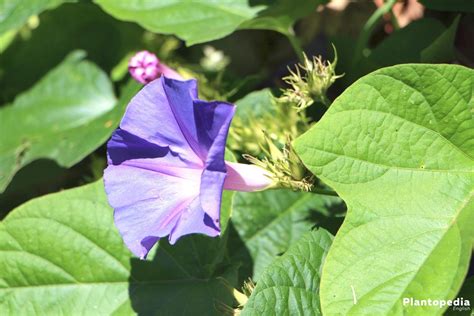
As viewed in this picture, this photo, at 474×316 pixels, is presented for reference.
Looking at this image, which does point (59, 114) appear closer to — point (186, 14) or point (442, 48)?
point (186, 14)

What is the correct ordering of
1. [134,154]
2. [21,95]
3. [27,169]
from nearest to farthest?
[134,154] < [27,169] < [21,95]

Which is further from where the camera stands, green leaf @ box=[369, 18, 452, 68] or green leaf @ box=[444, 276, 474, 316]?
green leaf @ box=[369, 18, 452, 68]

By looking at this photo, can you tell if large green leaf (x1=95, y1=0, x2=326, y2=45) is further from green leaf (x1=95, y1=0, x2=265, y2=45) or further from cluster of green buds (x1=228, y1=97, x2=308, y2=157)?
cluster of green buds (x1=228, y1=97, x2=308, y2=157)

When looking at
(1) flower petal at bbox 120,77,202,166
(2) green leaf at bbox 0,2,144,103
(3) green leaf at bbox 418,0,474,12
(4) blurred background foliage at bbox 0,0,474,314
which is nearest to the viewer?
(1) flower petal at bbox 120,77,202,166

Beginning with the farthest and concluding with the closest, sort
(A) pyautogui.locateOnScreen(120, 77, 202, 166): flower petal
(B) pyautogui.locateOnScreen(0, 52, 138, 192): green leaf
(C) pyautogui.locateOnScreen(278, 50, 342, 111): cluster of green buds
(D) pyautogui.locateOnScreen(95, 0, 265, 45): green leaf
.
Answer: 1. (B) pyautogui.locateOnScreen(0, 52, 138, 192): green leaf
2. (D) pyautogui.locateOnScreen(95, 0, 265, 45): green leaf
3. (C) pyautogui.locateOnScreen(278, 50, 342, 111): cluster of green buds
4. (A) pyautogui.locateOnScreen(120, 77, 202, 166): flower petal

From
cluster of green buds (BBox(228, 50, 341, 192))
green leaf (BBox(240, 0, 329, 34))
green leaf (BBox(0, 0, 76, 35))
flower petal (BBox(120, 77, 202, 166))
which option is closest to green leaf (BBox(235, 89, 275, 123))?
Result: cluster of green buds (BBox(228, 50, 341, 192))

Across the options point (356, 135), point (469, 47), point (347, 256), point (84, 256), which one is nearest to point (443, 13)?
point (469, 47)

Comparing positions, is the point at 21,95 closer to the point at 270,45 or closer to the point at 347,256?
the point at 270,45
